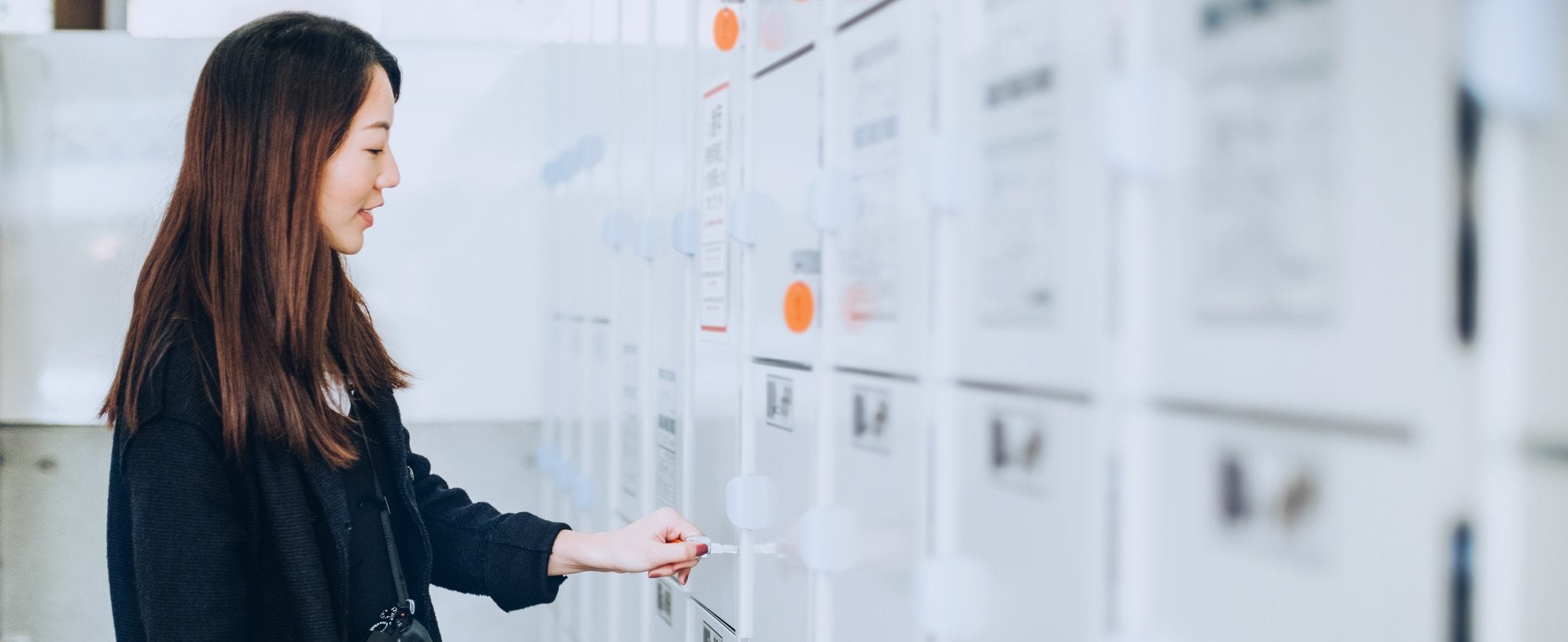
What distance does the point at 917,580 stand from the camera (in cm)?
81

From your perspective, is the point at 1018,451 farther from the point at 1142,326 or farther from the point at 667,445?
the point at 667,445

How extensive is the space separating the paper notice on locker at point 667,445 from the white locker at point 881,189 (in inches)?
20.6

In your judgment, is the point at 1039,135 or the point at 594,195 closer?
the point at 1039,135

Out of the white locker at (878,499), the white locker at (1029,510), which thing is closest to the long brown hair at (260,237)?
the white locker at (878,499)

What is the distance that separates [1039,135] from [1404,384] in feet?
0.92

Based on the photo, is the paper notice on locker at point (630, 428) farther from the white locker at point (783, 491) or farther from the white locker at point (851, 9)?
the white locker at point (851, 9)

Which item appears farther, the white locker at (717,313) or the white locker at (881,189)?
the white locker at (717,313)

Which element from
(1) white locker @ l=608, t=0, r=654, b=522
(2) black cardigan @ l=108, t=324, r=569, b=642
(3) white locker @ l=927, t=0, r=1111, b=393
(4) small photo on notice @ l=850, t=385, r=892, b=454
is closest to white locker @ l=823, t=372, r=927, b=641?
(4) small photo on notice @ l=850, t=385, r=892, b=454

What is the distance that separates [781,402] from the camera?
3.68ft

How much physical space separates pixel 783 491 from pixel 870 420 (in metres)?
0.24

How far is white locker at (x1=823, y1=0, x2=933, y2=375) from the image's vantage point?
2.70 feet

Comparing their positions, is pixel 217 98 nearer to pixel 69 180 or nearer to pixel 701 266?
pixel 701 266

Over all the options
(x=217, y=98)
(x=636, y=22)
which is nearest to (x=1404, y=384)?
(x=217, y=98)

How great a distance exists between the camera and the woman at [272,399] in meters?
1.04
